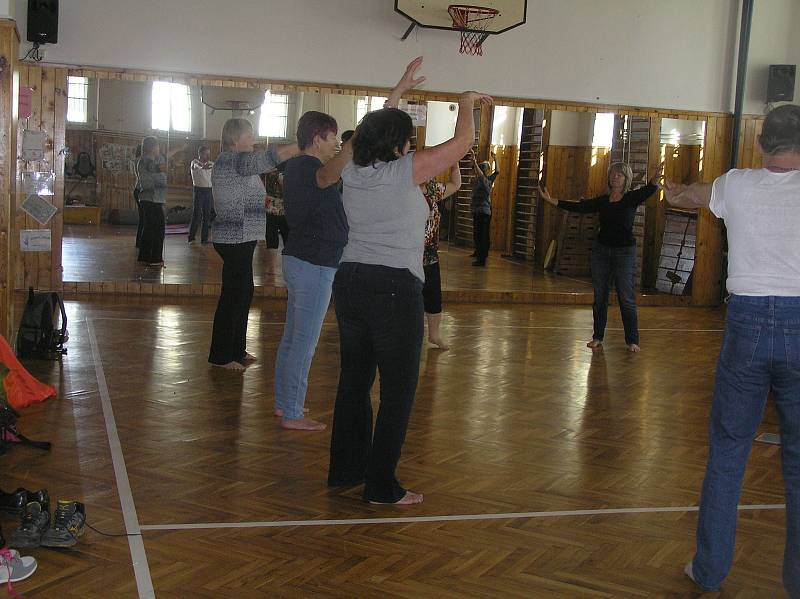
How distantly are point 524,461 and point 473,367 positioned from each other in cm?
234

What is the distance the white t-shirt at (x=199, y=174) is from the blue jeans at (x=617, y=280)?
4458mm

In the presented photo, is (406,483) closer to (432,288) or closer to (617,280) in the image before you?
(432,288)

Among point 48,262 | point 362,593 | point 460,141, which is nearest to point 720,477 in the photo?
point 362,593

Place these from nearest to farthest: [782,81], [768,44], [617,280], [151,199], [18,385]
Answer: [18,385], [617,280], [151,199], [782,81], [768,44]

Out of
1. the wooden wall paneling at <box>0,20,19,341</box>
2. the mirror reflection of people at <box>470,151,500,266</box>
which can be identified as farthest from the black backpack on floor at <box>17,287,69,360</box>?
the mirror reflection of people at <box>470,151,500,266</box>

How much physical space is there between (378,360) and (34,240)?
22.0ft

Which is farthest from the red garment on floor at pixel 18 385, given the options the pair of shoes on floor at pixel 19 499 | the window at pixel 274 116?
the window at pixel 274 116

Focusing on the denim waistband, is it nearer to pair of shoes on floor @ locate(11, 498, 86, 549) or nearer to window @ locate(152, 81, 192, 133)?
pair of shoes on floor @ locate(11, 498, 86, 549)

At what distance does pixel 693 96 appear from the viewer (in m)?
11.3

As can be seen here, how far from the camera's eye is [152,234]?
34.1ft

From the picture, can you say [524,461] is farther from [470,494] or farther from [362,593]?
[362,593]

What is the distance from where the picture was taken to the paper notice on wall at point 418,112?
10.7 metres

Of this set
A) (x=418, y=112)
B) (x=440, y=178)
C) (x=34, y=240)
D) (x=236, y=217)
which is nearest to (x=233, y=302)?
(x=236, y=217)

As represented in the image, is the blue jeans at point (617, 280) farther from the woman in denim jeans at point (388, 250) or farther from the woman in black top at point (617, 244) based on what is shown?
the woman in denim jeans at point (388, 250)
